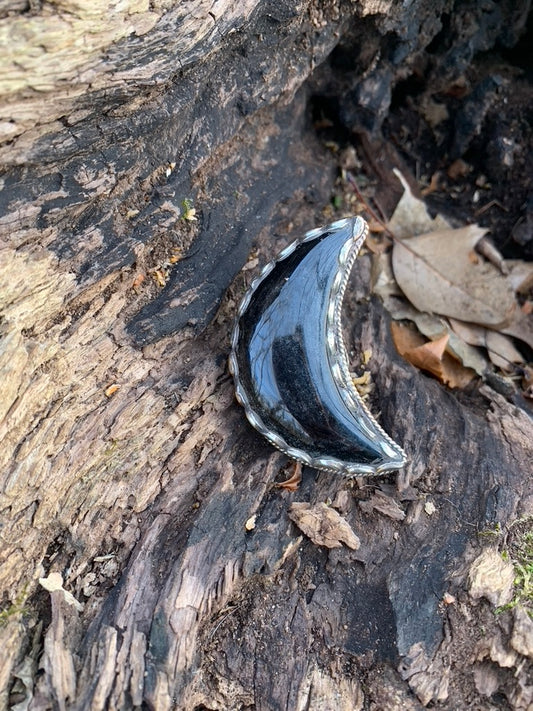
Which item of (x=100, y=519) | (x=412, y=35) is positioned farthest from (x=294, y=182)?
(x=100, y=519)

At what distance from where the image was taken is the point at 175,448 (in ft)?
8.87

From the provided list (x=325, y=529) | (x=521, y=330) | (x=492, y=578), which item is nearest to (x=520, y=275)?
(x=521, y=330)

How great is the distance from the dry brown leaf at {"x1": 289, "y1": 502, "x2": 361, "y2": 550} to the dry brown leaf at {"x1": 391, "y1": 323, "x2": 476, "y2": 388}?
3.75 feet

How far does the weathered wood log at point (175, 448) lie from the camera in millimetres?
2266

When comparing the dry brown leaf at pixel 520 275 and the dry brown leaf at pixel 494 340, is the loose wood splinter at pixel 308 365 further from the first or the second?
the dry brown leaf at pixel 520 275

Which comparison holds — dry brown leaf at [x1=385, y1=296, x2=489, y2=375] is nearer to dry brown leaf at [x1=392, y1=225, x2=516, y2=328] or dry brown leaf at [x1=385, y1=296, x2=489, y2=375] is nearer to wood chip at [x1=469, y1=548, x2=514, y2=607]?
dry brown leaf at [x1=392, y1=225, x2=516, y2=328]

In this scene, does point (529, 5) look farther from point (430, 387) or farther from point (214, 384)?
point (214, 384)

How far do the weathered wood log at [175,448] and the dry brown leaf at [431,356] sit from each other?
25 cm

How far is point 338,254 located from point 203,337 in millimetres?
738

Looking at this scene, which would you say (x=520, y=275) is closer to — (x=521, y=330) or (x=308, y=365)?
(x=521, y=330)

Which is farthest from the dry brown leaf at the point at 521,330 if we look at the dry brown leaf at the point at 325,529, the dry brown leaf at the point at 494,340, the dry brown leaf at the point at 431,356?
the dry brown leaf at the point at 325,529

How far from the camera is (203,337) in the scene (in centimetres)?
298

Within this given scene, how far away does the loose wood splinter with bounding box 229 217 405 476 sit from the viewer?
278 cm

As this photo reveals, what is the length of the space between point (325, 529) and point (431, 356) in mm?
1216
